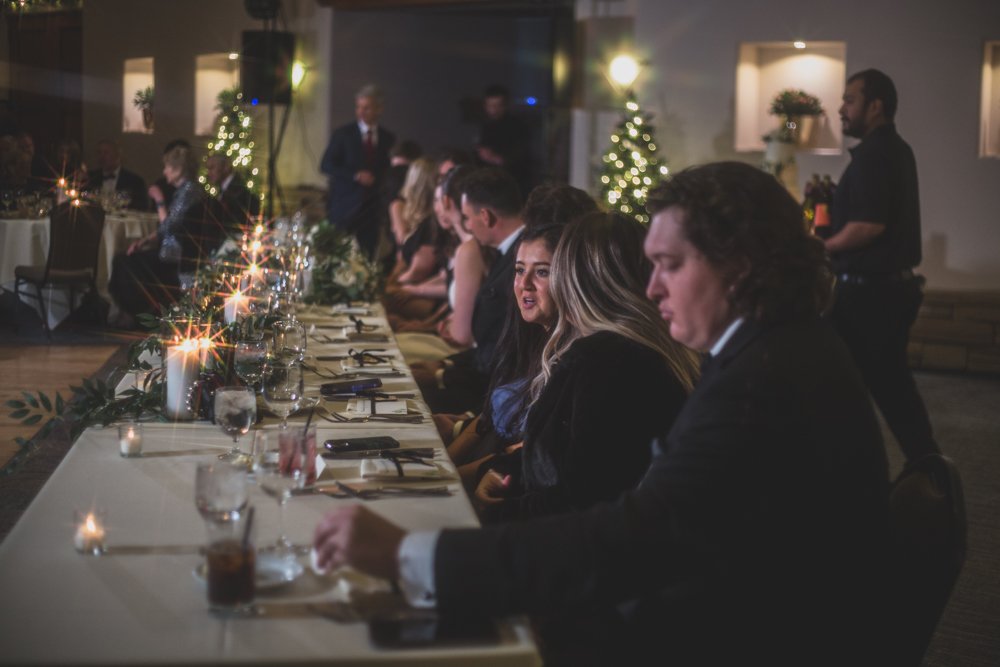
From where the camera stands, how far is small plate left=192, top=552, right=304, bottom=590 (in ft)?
4.92

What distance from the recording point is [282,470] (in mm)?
1710

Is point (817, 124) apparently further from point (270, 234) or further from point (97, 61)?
point (97, 61)

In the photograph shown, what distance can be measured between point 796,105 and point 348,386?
20.6ft

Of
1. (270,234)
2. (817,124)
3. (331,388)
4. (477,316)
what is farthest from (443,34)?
(331,388)

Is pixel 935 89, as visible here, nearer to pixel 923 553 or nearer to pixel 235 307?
pixel 235 307

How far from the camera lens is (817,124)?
336 inches

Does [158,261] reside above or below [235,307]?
below

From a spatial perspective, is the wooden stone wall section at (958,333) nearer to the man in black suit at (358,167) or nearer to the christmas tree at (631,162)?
the christmas tree at (631,162)

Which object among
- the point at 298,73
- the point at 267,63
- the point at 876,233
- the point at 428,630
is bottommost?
the point at 428,630

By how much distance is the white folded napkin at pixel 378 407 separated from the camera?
2.71 meters

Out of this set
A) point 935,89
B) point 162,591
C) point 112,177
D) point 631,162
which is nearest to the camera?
point 162,591

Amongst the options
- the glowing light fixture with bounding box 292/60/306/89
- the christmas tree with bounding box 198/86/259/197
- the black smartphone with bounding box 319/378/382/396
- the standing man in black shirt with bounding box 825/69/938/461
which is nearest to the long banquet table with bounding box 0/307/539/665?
the black smartphone with bounding box 319/378/382/396

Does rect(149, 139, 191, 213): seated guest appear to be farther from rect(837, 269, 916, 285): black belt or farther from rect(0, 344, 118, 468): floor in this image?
rect(837, 269, 916, 285): black belt

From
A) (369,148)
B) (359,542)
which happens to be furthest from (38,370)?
(359,542)
